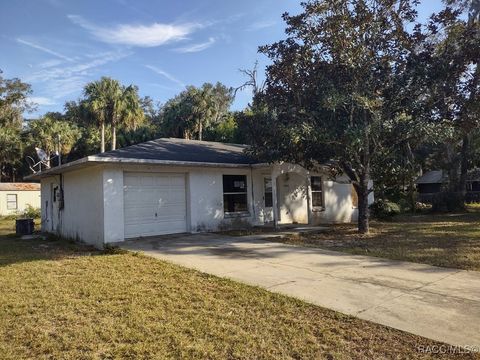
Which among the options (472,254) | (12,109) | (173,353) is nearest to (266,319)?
(173,353)

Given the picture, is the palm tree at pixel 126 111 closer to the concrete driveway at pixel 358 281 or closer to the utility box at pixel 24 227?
the utility box at pixel 24 227

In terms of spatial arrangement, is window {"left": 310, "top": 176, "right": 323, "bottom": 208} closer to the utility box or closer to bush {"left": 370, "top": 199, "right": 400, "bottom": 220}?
bush {"left": 370, "top": 199, "right": 400, "bottom": 220}

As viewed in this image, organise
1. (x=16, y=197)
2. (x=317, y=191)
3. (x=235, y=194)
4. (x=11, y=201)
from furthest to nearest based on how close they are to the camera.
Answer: (x=16, y=197)
(x=11, y=201)
(x=317, y=191)
(x=235, y=194)

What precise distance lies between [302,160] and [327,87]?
2.83 metres

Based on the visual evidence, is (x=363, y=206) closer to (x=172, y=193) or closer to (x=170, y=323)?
(x=172, y=193)

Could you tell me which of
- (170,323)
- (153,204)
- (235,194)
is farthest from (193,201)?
(170,323)

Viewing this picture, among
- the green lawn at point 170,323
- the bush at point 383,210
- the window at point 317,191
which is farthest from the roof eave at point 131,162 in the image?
the bush at point 383,210

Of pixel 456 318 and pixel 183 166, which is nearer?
pixel 456 318

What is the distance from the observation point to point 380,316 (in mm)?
5316

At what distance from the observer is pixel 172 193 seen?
45.0 feet

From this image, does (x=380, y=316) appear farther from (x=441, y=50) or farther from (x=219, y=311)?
(x=441, y=50)

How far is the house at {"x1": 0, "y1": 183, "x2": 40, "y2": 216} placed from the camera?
100ft

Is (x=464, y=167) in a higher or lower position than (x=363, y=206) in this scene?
higher

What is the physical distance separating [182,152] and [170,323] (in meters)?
10.2
